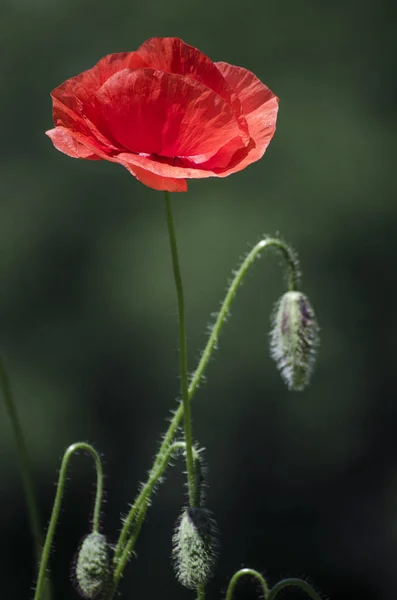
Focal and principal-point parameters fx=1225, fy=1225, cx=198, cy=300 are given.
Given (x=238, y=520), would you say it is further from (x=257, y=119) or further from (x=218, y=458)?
(x=257, y=119)

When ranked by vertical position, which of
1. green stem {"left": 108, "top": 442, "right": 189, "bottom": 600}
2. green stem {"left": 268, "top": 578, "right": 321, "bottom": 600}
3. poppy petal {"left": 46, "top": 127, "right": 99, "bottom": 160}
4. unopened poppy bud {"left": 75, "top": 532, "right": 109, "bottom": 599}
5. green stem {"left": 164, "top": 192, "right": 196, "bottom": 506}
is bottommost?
green stem {"left": 268, "top": 578, "right": 321, "bottom": 600}

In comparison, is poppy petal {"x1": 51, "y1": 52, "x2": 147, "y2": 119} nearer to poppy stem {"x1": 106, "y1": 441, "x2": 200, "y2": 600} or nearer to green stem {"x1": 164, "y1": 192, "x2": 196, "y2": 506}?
green stem {"x1": 164, "y1": 192, "x2": 196, "y2": 506}

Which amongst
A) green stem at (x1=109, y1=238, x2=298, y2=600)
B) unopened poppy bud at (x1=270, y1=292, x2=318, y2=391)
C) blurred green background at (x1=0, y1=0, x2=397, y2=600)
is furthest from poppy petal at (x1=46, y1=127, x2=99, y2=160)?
blurred green background at (x1=0, y1=0, x2=397, y2=600)

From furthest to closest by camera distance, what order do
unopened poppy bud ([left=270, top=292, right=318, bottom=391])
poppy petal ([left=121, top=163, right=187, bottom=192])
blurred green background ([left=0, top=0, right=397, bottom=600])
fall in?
blurred green background ([left=0, top=0, right=397, bottom=600]) < unopened poppy bud ([left=270, top=292, right=318, bottom=391]) < poppy petal ([left=121, top=163, right=187, bottom=192])

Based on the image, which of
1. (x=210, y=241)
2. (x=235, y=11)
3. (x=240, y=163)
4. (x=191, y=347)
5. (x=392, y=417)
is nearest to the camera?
(x=240, y=163)

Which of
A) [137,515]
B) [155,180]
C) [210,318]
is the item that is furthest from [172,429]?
[210,318]

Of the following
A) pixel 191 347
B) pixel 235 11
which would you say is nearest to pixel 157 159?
pixel 191 347

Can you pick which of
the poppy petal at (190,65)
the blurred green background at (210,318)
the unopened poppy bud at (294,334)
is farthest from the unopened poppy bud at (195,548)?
the blurred green background at (210,318)
